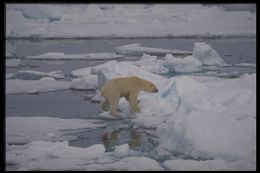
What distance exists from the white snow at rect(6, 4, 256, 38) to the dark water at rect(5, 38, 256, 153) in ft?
11.4

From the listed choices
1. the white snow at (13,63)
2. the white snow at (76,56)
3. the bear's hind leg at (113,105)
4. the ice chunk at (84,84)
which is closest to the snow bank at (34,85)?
the ice chunk at (84,84)

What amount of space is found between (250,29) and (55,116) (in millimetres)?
21199

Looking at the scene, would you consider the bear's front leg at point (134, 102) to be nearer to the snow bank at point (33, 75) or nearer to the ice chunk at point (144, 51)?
the snow bank at point (33, 75)

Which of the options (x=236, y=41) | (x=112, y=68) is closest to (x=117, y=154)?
(x=112, y=68)

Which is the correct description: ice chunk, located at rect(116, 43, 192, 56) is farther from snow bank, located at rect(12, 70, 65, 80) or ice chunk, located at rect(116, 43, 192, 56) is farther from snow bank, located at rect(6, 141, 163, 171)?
snow bank, located at rect(6, 141, 163, 171)

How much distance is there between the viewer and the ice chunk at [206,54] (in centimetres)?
1458

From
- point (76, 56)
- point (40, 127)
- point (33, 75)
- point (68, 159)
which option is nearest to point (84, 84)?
point (33, 75)

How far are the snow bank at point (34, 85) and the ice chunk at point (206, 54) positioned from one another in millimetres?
4843

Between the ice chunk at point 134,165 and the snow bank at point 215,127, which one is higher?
the snow bank at point 215,127

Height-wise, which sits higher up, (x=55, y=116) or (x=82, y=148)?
(x=55, y=116)

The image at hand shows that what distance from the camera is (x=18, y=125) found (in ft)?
23.6

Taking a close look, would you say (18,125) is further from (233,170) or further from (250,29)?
(250,29)

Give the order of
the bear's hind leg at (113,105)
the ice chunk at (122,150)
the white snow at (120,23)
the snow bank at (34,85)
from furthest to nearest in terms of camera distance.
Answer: the white snow at (120,23)
the snow bank at (34,85)
the bear's hind leg at (113,105)
the ice chunk at (122,150)

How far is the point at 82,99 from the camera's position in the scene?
31.9ft
